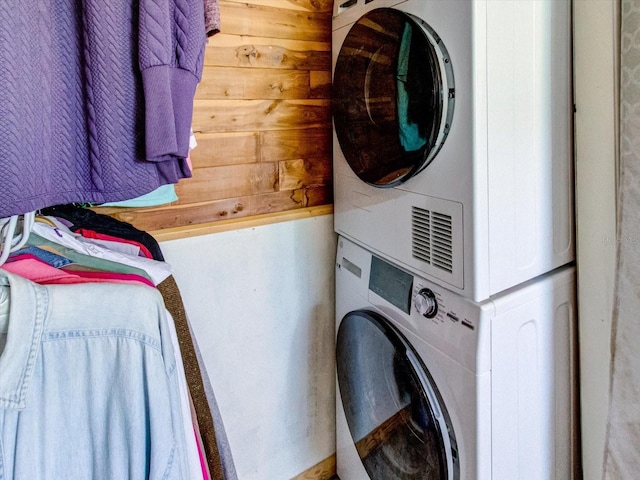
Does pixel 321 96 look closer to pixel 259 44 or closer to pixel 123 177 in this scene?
pixel 259 44

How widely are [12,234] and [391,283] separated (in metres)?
0.91

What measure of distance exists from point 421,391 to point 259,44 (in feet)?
3.77

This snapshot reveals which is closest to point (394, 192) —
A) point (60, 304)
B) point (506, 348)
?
point (506, 348)

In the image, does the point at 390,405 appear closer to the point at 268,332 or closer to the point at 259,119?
the point at 268,332

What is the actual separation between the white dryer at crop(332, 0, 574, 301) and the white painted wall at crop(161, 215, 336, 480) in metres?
0.43

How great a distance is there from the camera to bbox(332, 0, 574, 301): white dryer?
97 cm

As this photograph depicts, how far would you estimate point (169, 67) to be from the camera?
34.5 inches

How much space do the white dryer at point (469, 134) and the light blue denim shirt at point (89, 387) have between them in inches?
26.1

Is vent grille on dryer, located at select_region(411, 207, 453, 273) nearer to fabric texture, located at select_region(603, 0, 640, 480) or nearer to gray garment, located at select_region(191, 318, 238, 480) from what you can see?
fabric texture, located at select_region(603, 0, 640, 480)

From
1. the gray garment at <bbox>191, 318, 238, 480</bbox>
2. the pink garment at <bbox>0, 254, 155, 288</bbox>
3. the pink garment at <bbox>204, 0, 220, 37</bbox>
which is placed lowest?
the gray garment at <bbox>191, 318, 238, 480</bbox>

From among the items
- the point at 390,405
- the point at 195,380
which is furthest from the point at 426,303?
the point at 195,380

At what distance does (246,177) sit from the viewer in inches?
58.4

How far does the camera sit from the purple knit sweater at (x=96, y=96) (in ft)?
2.63

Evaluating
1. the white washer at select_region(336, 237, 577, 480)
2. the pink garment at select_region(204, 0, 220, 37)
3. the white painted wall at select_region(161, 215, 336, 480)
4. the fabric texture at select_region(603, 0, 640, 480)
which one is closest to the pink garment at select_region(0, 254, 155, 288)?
the white painted wall at select_region(161, 215, 336, 480)
